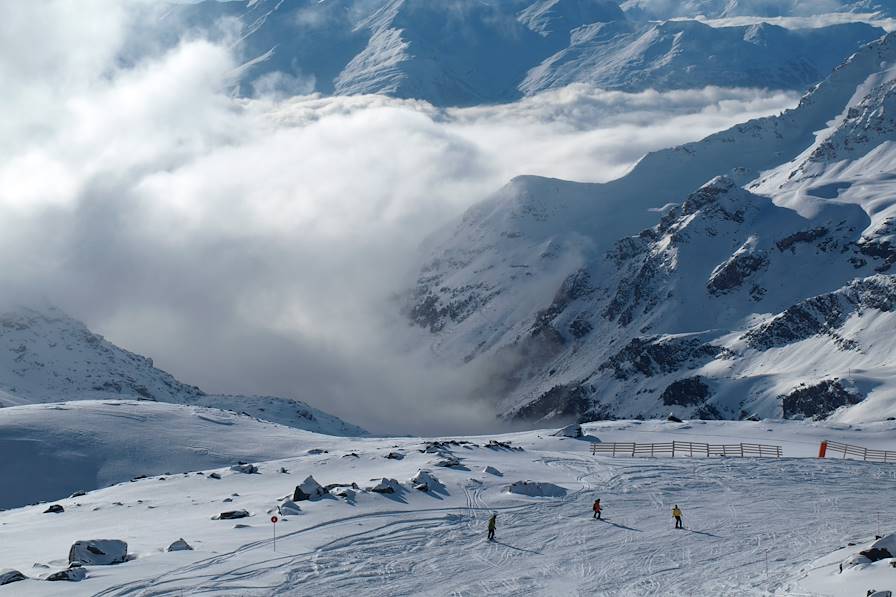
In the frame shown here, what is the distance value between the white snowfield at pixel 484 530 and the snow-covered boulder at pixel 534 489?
0.84 meters

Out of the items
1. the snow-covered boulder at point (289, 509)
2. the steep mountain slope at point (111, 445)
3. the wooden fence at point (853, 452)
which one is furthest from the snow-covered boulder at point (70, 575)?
the steep mountain slope at point (111, 445)

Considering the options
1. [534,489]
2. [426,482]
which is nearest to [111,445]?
[426,482]

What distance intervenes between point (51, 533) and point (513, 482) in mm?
29722

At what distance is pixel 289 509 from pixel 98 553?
540 inches

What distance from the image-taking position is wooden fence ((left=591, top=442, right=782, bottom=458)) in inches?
3703

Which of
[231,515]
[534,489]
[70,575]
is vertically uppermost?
[231,515]

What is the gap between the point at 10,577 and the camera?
5075 centimetres

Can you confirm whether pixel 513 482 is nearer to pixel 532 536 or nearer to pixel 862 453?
pixel 532 536

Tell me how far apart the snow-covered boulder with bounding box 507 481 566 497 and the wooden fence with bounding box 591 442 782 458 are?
2135cm

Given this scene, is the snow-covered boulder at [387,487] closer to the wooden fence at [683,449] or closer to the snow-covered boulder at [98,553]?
the snow-covered boulder at [98,553]

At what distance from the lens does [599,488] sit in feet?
247

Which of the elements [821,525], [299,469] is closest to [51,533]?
[299,469]

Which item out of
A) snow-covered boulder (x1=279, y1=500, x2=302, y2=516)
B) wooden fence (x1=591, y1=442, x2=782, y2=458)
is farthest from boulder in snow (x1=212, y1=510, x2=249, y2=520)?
wooden fence (x1=591, y1=442, x2=782, y2=458)

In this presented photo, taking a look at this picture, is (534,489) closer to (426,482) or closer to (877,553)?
(426,482)
